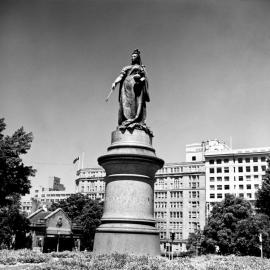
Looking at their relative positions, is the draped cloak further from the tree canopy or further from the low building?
the low building

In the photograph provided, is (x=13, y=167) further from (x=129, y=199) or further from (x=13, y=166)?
(x=129, y=199)

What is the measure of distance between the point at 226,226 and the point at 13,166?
25.4m

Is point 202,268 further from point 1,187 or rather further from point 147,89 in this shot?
point 1,187

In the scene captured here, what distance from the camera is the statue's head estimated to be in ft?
47.1

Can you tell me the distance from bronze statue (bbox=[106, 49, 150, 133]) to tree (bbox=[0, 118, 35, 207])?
16.9 m

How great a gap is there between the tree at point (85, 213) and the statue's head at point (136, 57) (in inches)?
1953

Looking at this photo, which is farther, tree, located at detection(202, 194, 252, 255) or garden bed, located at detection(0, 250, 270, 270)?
tree, located at detection(202, 194, 252, 255)

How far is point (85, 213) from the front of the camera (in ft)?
205

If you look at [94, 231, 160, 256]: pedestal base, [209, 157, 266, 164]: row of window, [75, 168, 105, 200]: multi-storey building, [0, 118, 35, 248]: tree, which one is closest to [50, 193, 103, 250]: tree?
[0, 118, 35, 248]: tree

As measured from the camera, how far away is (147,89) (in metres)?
14.2

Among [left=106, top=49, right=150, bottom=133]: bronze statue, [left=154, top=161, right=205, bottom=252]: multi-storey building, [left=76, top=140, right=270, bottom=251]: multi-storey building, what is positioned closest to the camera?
[left=106, top=49, right=150, bottom=133]: bronze statue

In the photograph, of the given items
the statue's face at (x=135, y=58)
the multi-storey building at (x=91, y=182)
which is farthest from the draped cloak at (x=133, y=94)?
the multi-storey building at (x=91, y=182)

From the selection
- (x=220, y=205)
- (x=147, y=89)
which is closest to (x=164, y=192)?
(x=220, y=205)

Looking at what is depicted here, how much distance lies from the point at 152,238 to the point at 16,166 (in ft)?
68.0
